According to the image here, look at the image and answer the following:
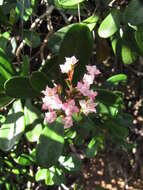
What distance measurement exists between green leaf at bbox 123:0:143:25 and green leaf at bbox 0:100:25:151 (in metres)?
0.40

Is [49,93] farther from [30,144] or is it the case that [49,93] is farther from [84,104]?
[30,144]

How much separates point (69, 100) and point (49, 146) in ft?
0.46

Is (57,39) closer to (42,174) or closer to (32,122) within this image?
(32,122)

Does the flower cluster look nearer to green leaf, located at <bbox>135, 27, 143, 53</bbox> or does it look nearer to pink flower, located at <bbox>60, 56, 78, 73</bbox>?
pink flower, located at <bbox>60, 56, 78, 73</bbox>

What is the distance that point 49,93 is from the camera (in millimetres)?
1029

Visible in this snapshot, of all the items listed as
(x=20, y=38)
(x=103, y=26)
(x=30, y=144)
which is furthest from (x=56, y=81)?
(x=30, y=144)

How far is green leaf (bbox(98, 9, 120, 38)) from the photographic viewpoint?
41.8 inches

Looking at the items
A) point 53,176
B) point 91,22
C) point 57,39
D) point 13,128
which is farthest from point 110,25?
point 53,176

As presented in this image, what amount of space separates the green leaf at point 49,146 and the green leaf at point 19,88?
11 cm

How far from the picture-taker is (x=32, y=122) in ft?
3.69

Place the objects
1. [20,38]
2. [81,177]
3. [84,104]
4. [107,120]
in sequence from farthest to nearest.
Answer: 1. [81,177]
2. [20,38]
3. [107,120]
4. [84,104]

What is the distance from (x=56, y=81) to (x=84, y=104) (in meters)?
0.15

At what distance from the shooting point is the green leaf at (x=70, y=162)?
1445 millimetres

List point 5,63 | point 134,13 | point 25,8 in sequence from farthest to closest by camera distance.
A: point 25,8 < point 5,63 < point 134,13
